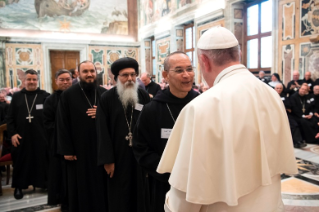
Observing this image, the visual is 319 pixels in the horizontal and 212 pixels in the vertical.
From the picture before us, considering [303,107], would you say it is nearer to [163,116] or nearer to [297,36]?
[297,36]

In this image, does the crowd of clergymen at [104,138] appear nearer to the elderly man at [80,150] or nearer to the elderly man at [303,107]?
the elderly man at [80,150]

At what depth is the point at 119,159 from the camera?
281cm

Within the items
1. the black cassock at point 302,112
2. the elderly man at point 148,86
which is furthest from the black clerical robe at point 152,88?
the black cassock at point 302,112

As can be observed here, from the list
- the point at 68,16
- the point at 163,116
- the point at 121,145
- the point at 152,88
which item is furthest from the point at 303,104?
the point at 68,16

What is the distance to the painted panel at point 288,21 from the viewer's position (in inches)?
318

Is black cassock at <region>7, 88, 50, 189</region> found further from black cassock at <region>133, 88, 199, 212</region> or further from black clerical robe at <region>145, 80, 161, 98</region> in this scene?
black clerical robe at <region>145, 80, 161, 98</region>

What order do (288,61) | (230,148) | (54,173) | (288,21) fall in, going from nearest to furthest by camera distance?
(230,148) → (54,173) → (288,21) → (288,61)

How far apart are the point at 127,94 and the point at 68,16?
1586 centimetres

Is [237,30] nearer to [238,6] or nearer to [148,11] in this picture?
[238,6]

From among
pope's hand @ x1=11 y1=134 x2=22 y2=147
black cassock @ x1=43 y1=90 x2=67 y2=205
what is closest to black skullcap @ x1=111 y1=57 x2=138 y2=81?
black cassock @ x1=43 y1=90 x2=67 y2=205

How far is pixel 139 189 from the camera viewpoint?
2.79 m

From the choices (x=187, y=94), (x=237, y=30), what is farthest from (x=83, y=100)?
(x=237, y=30)

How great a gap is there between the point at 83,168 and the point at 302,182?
3.17 meters

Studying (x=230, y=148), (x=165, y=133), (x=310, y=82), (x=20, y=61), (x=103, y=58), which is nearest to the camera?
(x=230, y=148)
